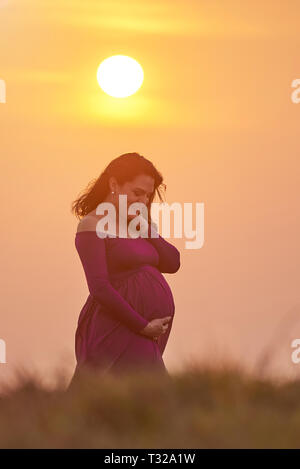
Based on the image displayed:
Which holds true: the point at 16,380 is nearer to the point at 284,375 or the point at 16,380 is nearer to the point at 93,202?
the point at 284,375

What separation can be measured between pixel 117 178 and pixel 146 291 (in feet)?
2.19

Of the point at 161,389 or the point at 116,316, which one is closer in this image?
the point at 161,389

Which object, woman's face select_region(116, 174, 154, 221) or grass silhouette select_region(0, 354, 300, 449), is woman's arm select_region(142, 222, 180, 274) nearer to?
woman's face select_region(116, 174, 154, 221)

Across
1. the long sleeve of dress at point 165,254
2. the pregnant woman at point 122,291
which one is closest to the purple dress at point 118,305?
the pregnant woman at point 122,291

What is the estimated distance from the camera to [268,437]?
209cm

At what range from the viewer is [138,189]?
3.87 meters

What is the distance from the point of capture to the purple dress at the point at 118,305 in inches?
144

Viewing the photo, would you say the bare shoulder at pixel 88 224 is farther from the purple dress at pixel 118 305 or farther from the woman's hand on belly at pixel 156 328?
the woman's hand on belly at pixel 156 328

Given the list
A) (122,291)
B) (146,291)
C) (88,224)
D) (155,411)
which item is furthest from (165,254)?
(155,411)

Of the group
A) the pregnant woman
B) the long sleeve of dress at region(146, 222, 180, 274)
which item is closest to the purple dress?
the pregnant woman

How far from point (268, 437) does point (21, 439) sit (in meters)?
0.73

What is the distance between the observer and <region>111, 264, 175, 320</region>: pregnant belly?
149 inches

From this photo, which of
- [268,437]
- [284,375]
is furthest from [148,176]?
[268,437]

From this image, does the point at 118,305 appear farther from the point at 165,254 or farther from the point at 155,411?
the point at 155,411
